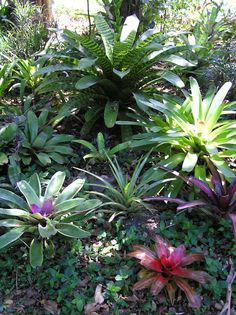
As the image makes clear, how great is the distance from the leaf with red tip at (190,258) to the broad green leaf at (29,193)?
98 centimetres

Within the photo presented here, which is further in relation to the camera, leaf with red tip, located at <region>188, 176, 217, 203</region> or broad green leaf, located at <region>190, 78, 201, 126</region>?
Answer: broad green leaf, located at <region>190, 78, 201, 126</region>

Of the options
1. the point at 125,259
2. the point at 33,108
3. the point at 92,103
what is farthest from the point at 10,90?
the point at 125,259

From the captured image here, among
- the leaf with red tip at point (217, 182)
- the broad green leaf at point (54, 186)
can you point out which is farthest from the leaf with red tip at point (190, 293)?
the broad green leaf at point (54, 186)

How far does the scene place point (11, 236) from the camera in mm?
2355

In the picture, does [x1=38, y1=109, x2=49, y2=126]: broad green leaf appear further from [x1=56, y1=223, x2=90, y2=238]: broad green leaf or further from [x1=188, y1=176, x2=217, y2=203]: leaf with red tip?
[x1=188, y1=176, x2=217, y2=203]: leaf with red tip

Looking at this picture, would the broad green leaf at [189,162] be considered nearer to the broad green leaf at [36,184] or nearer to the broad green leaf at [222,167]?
the broad green leaf at [222,167]

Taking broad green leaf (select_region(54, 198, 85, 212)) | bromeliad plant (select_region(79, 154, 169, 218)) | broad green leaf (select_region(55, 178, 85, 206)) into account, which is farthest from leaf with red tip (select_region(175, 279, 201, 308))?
broad green leaf (select_region(55, 178, 85, 206))

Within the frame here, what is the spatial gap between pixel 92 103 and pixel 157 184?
1181 mm

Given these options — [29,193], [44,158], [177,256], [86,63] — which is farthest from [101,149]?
[177,256]

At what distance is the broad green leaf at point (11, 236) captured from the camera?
7.60 ft

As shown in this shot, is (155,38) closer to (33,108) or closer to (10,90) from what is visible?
(33,108)

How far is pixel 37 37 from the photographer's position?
15.2ft

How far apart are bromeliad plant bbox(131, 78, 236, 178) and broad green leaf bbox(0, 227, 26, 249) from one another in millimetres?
1098

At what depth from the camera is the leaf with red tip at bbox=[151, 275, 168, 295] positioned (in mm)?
2205
